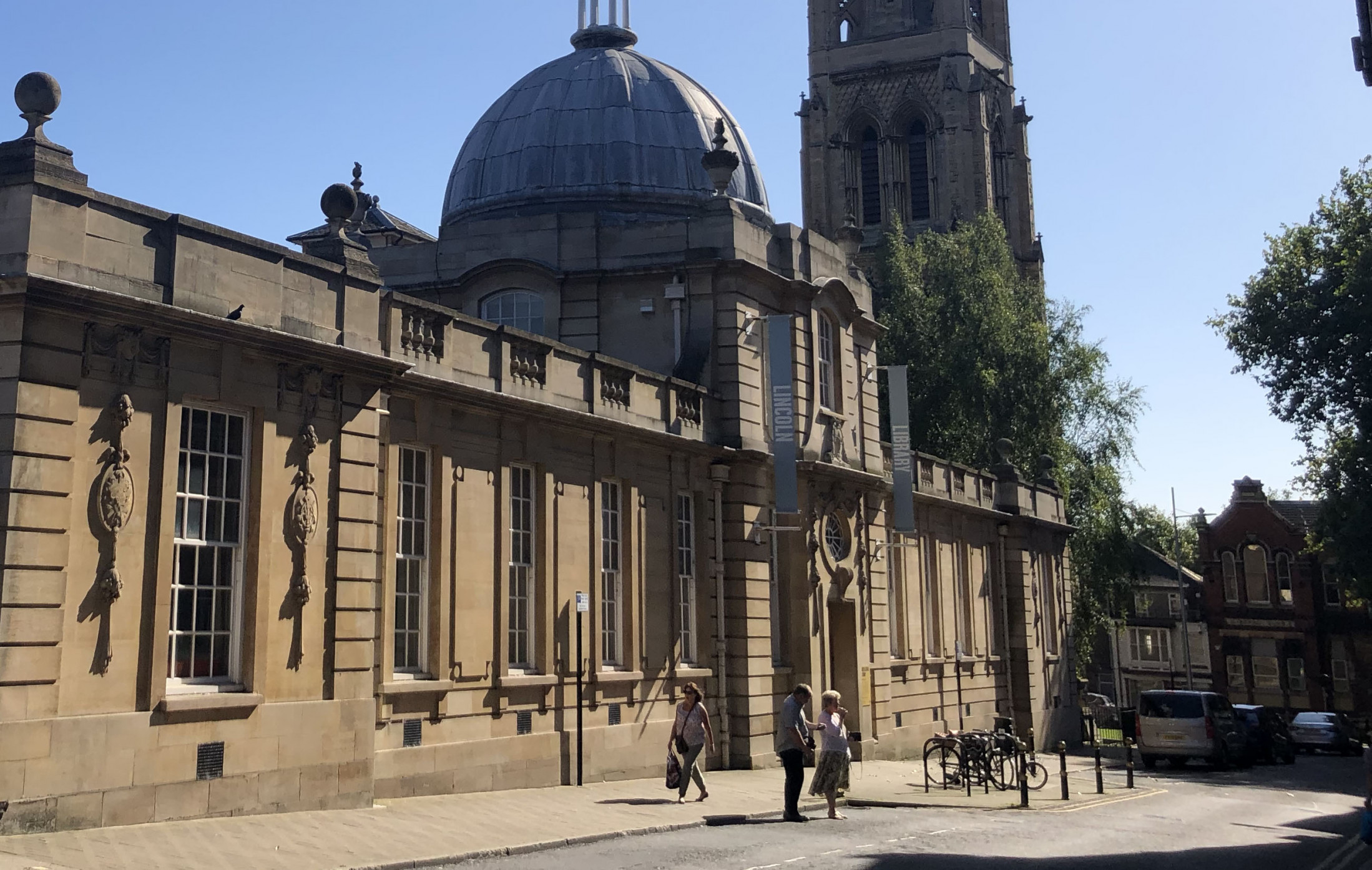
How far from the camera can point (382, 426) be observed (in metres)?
16.5

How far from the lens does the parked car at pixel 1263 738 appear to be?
3319 cm

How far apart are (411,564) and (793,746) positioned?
520cm

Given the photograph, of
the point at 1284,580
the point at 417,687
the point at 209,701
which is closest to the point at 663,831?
the point at 417,687

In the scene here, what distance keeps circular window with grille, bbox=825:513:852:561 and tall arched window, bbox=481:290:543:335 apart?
6616 mm

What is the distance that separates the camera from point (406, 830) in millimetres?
13352

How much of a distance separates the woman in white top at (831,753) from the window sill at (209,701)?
→ 654cm

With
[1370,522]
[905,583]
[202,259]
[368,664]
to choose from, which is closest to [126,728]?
[368,664]

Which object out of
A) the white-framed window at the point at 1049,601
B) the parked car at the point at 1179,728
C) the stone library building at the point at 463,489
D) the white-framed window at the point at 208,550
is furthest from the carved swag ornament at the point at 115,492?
the white-framed window at the point at 1049,601

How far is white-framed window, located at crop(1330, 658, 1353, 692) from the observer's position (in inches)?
2421

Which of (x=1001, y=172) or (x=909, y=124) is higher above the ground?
(x=909, y=124)

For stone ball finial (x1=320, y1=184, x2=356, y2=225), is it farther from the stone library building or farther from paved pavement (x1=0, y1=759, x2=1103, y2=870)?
A: paved pavement (x1=0, y1=759, x2=1103, y2=870)

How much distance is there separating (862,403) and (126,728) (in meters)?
18.6

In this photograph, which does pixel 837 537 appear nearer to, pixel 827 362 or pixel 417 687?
pixel 827 362

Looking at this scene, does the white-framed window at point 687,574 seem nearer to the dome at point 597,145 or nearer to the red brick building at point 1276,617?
the dome at point 597,145
